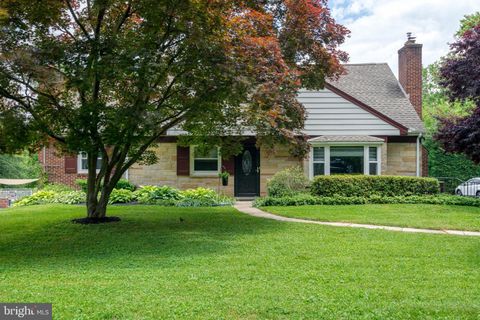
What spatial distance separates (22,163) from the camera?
41.0 meters

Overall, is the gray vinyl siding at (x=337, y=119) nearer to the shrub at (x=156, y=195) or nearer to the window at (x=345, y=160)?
the window at (x=345, y=160)

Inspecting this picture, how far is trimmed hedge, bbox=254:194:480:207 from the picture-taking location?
14.5 meters

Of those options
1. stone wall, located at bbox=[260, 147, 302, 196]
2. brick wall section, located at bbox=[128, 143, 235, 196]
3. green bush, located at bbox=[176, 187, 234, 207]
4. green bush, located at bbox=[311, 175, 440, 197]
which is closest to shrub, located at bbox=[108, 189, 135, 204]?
green bush, located at bbox=[176, 187, 234, 207]

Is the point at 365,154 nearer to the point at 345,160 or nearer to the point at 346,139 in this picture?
the point at 345,160

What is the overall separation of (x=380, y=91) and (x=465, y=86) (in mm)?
6832

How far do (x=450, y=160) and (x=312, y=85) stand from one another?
15.8 meters

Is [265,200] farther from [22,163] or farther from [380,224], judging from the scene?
[22,163]

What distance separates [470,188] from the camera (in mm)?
22547

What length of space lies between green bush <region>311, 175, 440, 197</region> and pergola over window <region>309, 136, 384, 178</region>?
181cm

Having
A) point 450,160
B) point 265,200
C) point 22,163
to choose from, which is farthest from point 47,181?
point 22,163

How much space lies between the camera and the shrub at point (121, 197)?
16.0 m

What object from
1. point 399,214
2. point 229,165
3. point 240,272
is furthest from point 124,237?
point 229,165

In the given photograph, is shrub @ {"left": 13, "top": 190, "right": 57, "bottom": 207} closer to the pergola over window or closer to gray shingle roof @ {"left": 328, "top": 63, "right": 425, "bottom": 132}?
the pergola over window

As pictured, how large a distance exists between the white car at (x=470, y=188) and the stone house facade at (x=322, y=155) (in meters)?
3.75
